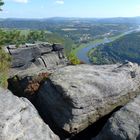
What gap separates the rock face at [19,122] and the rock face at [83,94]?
1.69 m

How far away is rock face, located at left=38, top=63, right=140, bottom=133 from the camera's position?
16.7 meters

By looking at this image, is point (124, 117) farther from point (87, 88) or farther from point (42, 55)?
point (42, 55)

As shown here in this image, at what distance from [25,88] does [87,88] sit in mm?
5443

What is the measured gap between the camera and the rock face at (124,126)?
14266 mm

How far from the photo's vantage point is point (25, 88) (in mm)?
21141

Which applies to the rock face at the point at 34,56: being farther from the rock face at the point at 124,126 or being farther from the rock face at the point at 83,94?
the rock face at the point at 124,126

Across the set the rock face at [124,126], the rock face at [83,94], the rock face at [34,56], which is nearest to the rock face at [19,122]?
the rock face at [83,94]

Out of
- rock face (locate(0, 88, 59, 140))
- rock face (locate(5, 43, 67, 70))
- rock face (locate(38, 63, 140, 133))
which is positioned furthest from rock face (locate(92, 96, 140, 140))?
rock face (locate(5, 43, 67, 70))

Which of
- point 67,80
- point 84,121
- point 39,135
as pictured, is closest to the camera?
point 39,135

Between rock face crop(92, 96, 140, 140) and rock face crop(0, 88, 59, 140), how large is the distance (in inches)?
109

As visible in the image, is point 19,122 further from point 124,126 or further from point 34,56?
point 34,56

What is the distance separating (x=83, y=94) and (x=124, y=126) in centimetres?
340

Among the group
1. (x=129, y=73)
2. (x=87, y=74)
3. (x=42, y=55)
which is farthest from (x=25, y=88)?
(x=42, y=55)

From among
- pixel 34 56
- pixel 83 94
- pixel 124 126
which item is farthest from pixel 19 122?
pixel 34 56
